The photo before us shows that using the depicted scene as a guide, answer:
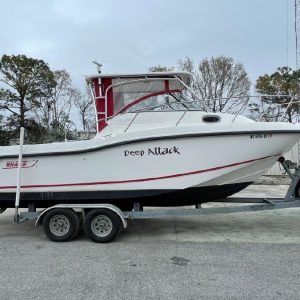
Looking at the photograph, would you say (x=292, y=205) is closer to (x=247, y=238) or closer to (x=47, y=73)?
(x=247, y=238)

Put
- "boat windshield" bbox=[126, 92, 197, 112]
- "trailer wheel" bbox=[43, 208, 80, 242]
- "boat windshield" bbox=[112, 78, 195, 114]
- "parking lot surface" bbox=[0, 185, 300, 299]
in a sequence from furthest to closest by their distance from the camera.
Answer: "boat windshield" bbox=[112, 78, 195, 114], "boat windshield" bbox=[126, 92, 197, 112], "trailer wheel" bbox=[43, 208, 80, 242], "parking lot surface" bbox=[0, 185, 300, 299]

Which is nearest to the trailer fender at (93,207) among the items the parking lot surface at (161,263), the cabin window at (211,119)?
the parking lot surface at (161,263)

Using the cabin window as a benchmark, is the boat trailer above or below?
below

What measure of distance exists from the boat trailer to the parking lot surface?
7.5 inches

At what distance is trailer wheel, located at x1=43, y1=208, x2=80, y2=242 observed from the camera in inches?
253

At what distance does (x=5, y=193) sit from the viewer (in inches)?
266

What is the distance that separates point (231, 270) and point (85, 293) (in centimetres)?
179

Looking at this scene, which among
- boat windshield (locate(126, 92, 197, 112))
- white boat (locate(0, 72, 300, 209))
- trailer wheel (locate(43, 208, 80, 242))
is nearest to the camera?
white boat (locate(0, 72, 300, 209))

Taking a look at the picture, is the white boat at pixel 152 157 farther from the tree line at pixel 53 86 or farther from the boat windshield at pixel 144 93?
the tree line at pixel 53 86

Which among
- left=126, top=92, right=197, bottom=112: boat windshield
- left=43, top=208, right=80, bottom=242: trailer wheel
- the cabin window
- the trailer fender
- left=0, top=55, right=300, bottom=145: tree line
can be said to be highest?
left=0, top=55, right=300, bottom=145: tree line

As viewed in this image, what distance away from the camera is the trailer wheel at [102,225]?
6.32m

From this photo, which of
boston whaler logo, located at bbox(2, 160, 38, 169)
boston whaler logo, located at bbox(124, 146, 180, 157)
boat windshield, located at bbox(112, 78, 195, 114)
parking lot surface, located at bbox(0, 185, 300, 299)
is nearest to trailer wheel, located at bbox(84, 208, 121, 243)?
parking lot surface, located at bbox(0, 185, 300, 299)

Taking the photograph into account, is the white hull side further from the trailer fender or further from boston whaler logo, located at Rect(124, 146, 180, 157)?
the trailer fender

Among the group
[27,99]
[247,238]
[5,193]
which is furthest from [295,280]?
[27,99]
